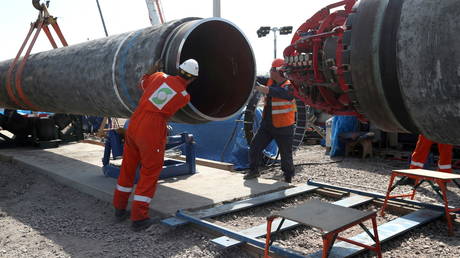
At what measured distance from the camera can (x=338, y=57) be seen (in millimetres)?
1682

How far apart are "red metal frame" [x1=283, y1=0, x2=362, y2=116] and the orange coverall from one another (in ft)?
4.79

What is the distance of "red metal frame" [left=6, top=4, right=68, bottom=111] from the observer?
543 centimetres

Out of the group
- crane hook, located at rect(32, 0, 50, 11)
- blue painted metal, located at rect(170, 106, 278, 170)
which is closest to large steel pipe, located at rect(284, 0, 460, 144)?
blue painted metal, located at rect(170, 106, 278, 170)

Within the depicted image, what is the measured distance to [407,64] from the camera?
126cm

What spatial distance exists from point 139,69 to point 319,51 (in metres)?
2.08

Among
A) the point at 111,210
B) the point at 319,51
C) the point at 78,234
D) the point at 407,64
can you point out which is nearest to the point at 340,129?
the point at 111,210

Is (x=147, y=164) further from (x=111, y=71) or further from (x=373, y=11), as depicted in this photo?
(x=373, y=11)

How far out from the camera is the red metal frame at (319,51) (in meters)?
1.93

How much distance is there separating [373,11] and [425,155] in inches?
156

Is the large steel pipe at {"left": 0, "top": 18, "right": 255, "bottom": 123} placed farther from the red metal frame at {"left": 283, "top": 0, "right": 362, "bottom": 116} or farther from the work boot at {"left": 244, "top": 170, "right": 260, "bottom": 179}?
the red metal frame at {"left": 283, "top": 0, "right": 362, "bottom": 116}

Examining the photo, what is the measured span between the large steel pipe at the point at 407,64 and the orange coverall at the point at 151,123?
2.04 metres

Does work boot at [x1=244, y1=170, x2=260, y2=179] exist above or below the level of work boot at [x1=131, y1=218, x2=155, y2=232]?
below

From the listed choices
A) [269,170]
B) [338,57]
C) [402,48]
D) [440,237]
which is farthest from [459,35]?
[269,170]

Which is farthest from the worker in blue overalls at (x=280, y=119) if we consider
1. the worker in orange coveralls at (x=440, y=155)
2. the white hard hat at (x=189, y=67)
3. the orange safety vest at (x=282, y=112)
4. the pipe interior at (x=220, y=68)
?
the white hard hat at (x=189, y=67)
